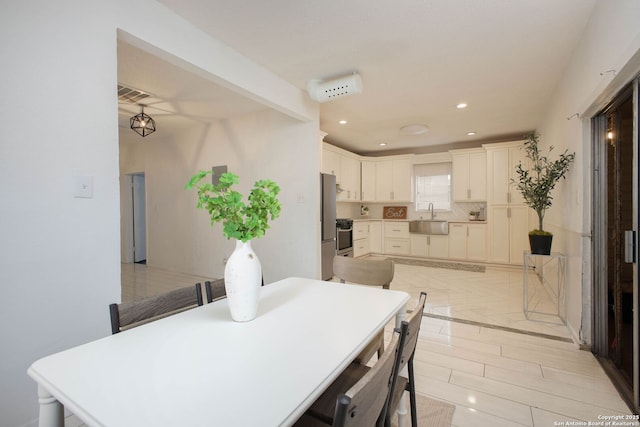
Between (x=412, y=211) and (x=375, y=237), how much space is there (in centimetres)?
110

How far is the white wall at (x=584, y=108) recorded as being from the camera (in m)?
1.63

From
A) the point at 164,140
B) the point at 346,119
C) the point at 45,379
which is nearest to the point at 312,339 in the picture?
the point at 45,379

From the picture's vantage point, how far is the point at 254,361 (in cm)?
81

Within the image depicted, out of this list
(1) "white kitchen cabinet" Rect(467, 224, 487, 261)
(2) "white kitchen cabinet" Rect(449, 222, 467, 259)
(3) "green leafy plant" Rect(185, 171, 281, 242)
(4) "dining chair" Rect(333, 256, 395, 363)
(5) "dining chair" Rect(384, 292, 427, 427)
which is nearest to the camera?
(5) "dining chair" Rect(384, 292, 427, 427)

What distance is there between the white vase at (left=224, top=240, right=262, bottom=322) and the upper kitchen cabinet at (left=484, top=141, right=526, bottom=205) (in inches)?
223

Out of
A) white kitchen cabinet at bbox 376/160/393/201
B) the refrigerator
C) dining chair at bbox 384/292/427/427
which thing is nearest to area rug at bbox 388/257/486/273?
white kitchen cabinet at bbox 376/160/393/201

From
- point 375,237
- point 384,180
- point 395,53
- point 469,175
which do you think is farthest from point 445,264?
point 395,53

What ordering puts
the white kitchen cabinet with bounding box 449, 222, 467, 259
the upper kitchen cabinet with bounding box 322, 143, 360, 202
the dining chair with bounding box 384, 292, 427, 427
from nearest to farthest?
the dining chair with bounding box 384, 292, 427, 427, the upper kitchen cabinet with bounding box 322, 143, 360, 202, the white kitchen cabinet with bounding box 449, 222, 467, 259

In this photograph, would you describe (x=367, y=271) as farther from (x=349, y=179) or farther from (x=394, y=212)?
(x=394, y=212)

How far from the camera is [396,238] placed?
6.61m

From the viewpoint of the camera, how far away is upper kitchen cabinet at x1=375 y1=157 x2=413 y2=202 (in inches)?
260

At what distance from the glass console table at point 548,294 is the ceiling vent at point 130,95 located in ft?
15.4

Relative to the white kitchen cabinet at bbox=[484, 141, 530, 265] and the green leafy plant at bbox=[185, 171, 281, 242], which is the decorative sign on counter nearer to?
the white kitchen cabinet at bbox=[484, 141, 530, 265]

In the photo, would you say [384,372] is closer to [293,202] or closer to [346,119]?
[293,202]
